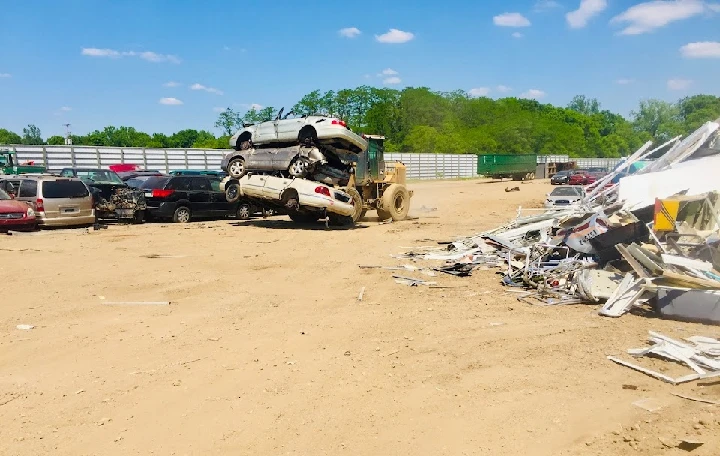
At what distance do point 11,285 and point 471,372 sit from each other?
7707 mm

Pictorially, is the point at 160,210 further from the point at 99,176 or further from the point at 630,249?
the point at 630,249

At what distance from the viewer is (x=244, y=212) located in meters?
20.0

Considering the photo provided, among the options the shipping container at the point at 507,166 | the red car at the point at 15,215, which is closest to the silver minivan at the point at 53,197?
the red car at the point at 15,215

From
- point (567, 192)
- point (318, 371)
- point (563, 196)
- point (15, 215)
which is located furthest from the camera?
point (567, 192)

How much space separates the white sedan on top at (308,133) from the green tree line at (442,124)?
49.2 metres

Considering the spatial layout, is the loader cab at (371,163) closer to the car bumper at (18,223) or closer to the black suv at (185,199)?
the black suv at (185,199)

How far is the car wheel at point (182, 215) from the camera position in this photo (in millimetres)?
18438

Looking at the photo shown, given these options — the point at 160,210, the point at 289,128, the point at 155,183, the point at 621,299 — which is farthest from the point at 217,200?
the point at 621,299

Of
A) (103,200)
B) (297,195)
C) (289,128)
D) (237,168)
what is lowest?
(103,200)

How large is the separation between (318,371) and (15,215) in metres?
12.7

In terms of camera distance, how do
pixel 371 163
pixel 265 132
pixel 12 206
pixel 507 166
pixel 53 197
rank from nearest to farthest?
pixel 12 206 → pixel 53 197 → pixel 265 132 → pixel 371 163 → pixel 507 166

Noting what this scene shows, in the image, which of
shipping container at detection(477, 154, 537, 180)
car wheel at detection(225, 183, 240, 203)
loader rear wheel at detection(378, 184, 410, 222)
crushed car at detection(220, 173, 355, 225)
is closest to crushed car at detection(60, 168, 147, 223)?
car wheel at detection(225, 183, 240, 203)

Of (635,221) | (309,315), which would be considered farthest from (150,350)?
(635,221)

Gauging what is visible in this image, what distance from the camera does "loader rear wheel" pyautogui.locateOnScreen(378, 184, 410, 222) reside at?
1888 cm
